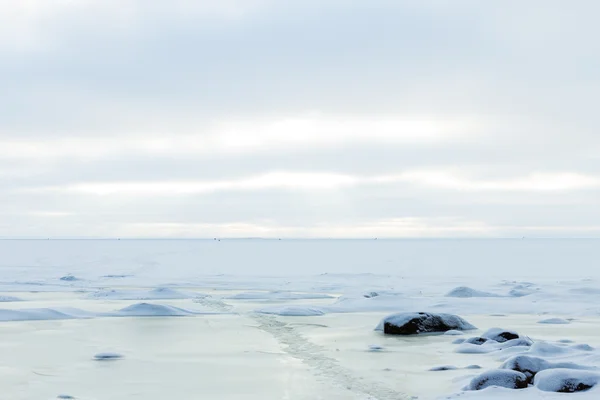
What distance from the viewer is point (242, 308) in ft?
78.4

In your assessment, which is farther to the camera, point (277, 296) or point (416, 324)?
point (277, 296)

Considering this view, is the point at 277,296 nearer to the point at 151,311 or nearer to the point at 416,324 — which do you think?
the point at 151,311

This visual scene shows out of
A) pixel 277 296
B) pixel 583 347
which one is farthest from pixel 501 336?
pixel 277 296

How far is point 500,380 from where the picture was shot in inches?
388

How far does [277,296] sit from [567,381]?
20451 millimetres

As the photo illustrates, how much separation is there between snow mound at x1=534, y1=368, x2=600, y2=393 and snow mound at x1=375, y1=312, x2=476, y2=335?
7.32m

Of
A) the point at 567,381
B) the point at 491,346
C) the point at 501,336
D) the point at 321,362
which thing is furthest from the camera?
the point at 501,336

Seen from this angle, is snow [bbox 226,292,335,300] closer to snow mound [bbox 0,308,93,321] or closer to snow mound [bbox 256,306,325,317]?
snow mound [bbox 256,306,325,317]

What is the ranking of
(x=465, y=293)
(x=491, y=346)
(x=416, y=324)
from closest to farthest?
(x=491, y=346) < (x=416, y=324) < (x=465, y=293)

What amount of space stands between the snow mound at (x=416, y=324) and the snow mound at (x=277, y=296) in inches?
Result: 434

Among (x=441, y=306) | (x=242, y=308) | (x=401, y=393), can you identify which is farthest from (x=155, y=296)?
(x=401, y=393)

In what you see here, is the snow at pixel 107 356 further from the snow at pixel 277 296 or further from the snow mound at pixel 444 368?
the snow at pixel 277 296

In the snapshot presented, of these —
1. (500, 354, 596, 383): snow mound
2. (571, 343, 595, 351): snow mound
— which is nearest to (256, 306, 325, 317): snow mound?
(571, 343, 595, 351): snow mound

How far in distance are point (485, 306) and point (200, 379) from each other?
15.3 metres
